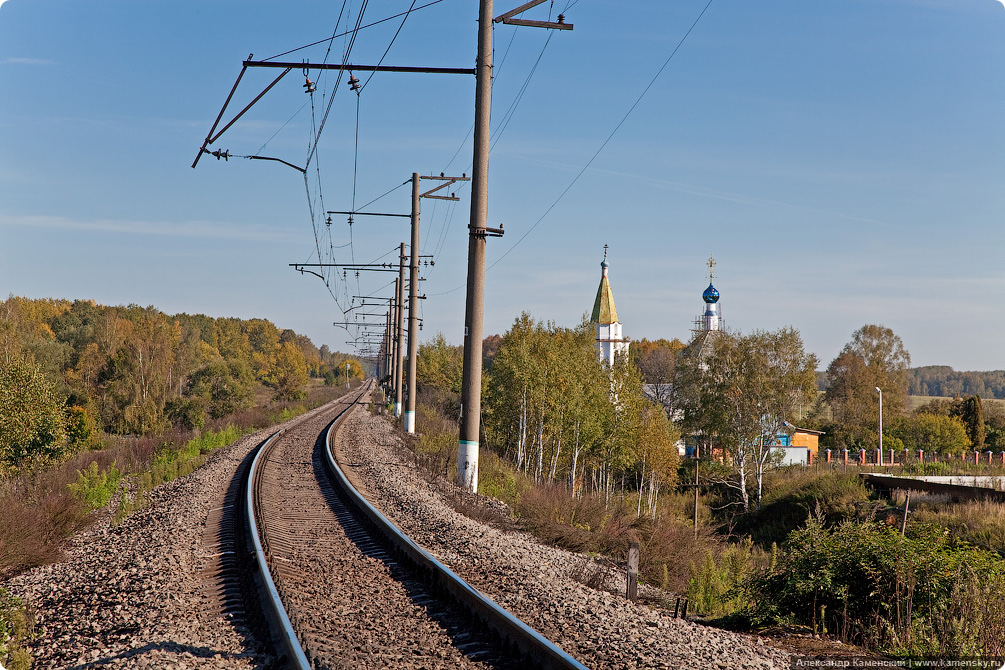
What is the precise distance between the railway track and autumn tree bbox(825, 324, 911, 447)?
213 ft

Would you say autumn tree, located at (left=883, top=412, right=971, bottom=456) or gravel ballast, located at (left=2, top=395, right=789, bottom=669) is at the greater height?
gravel ballast, located at (left=2, top=395, right=789, bottom=669)

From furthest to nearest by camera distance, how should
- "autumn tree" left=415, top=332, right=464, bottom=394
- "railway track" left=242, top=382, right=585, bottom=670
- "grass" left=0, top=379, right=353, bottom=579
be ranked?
"autumn tree" left=415, top=332, right=464, bottom=394 → "grass" left=0, top=379, right=353, bottom=579 → "railway track" left=242, top=382, right=585, bottom=670

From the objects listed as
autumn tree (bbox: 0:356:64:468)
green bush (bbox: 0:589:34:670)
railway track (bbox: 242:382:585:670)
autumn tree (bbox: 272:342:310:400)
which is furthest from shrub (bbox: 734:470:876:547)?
autumn tree (bbox: 272:342:310:400)

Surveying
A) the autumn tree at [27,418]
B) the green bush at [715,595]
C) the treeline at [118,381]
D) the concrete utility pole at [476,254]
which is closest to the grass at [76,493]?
the concrete utility pole at [476,254]

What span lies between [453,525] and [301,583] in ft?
11.3

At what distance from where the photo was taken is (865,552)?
8328 mm

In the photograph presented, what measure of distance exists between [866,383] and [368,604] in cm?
8208

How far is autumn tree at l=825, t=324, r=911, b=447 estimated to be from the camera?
74.5 metres

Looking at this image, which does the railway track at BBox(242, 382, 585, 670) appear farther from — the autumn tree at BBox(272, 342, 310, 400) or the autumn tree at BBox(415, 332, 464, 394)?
the autumn tree at BBox(272, 342, 310, 400)

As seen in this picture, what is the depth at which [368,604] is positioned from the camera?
25.0 ft

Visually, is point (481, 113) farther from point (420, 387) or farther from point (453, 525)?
point (420, 387)

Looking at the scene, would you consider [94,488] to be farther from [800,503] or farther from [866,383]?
[866,383]

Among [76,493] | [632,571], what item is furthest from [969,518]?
[76,493]

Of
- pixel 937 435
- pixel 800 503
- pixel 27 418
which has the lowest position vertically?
pixel 800 503
